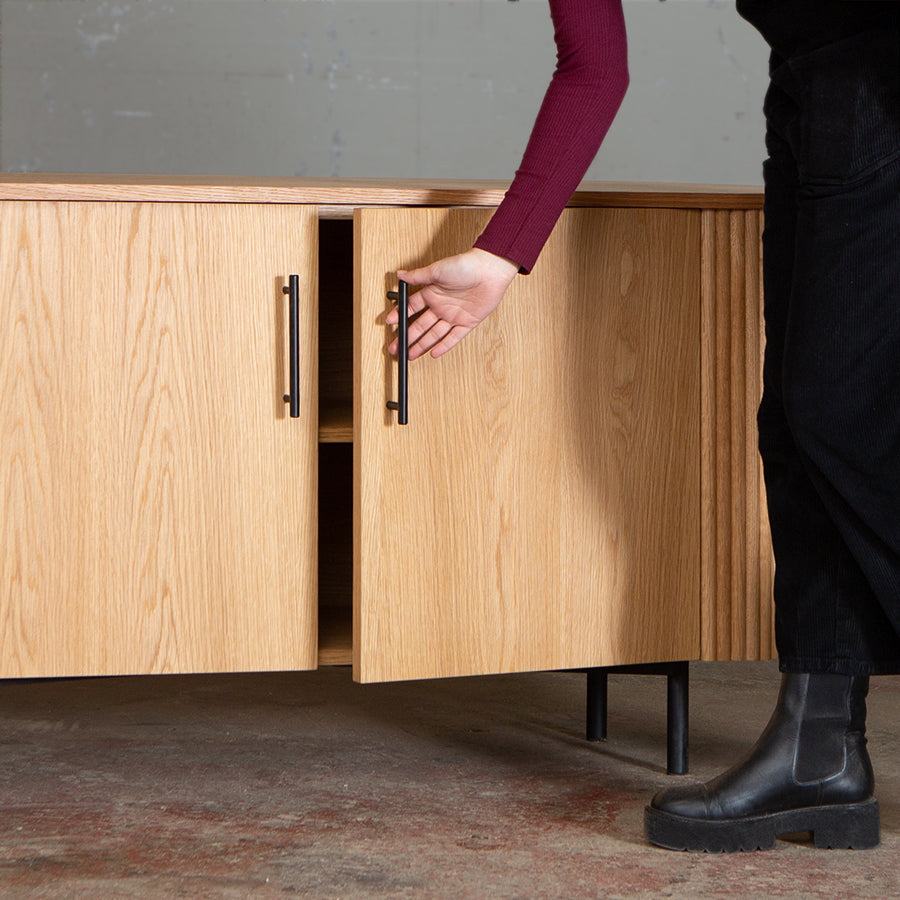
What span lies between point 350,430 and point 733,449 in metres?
0.44

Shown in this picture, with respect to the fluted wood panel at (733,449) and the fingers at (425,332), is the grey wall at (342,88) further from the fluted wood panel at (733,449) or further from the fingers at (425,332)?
the fingers at (425,332)

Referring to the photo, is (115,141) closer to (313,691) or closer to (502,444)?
(313,691)

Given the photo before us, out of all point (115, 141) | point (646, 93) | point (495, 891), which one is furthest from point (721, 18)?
point (495, 891)

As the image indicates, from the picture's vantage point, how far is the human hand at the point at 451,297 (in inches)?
48.1

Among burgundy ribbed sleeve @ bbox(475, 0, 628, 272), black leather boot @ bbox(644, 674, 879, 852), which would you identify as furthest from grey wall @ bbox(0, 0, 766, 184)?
black leather boot @ bbox(644, 674, 879, 852)

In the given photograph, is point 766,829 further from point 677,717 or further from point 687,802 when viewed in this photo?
point 677,717

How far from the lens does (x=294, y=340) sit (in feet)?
4.22

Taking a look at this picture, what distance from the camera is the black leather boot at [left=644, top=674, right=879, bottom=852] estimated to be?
122 cm

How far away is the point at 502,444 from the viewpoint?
1335mm

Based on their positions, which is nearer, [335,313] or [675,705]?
[675,705]

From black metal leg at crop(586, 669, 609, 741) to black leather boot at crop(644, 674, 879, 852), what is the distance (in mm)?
413

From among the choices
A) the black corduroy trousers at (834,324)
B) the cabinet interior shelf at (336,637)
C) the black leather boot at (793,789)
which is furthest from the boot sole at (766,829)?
the cabinet interior shelf at (336,637)

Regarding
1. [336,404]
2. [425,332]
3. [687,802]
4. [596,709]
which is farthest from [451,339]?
[596,709]

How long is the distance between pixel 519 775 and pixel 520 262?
639 millimetres
